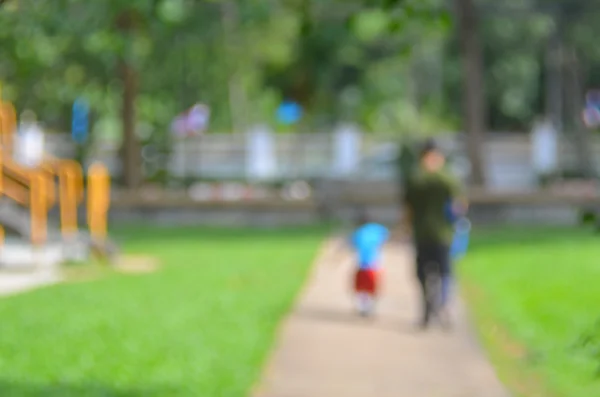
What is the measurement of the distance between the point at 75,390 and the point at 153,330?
3.44 metres

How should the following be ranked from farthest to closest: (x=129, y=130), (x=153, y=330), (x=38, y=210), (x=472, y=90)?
1. (x=129, y=130)
2. (x=472, y=90)
3. (x=38, y=210)
4. (x=153, y=330)

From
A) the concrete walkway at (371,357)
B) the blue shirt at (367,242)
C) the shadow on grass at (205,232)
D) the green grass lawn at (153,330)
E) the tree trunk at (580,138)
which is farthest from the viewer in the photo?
the tree trunk at (580,138)

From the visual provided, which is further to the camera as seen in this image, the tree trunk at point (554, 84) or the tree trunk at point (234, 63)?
the tree trunk at point (554, 84)

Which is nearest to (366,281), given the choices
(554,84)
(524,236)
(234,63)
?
(524,236)

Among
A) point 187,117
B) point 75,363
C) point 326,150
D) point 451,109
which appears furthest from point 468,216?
point 451,109

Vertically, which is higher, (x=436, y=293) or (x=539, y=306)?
(x=436, y=293)

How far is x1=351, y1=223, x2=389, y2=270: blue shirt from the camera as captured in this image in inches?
526

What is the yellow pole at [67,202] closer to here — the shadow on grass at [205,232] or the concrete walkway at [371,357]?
the shadow on grass at [205,232]

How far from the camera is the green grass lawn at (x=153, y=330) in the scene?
9.53 metres

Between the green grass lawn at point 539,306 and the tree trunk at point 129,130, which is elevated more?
the tree trunk at point 129,130

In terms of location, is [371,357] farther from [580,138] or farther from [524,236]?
[580,138]

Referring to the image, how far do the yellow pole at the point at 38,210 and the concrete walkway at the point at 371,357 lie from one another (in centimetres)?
368

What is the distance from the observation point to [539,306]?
15953mm

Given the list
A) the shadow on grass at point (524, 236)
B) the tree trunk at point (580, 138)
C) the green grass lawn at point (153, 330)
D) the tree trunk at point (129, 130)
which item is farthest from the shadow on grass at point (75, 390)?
the tree trunk at point (580, 138)
